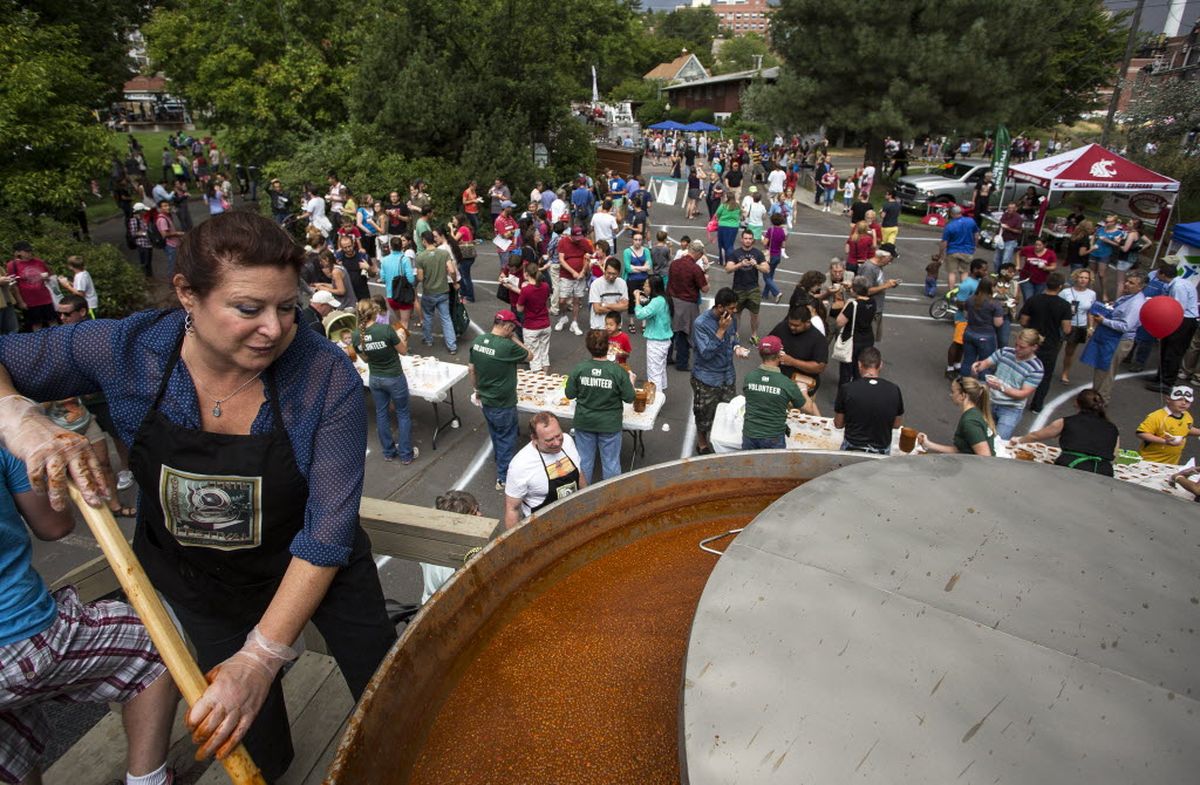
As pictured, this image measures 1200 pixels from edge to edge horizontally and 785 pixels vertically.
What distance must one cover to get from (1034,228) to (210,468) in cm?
2107

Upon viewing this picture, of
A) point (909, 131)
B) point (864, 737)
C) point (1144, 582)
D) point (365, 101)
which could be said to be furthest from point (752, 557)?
point (909, 131)

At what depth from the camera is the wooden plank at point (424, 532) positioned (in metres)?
3.00

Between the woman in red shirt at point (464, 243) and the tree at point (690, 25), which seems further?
the tree at point (690, 25)

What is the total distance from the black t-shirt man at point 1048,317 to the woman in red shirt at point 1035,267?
3.02 meters

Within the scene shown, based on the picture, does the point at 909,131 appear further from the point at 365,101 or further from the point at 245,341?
the point at 245,341

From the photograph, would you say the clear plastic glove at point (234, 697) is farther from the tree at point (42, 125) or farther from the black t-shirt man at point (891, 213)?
the black t-shirt man at point (891, 213)

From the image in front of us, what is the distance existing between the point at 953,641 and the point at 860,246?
1280cm

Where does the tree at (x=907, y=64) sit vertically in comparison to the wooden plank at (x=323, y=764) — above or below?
above

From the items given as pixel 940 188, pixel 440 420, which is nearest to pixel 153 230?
pixel 440 420

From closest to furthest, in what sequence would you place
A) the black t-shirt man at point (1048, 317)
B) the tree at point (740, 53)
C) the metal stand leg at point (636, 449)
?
the metal stand leg at point (636, 449), the black t-shirt man at point (1048, 317), the tree at point (740, 53)

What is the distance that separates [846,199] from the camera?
26.7m

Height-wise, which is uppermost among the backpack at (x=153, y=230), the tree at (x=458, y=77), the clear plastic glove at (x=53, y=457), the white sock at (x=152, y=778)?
the tree at (x=458, y=77)

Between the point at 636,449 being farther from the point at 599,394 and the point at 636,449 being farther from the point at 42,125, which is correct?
the point at 42,125

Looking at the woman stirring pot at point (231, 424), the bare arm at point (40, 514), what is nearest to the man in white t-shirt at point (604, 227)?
the woman stirring pot at point (231, 424)
